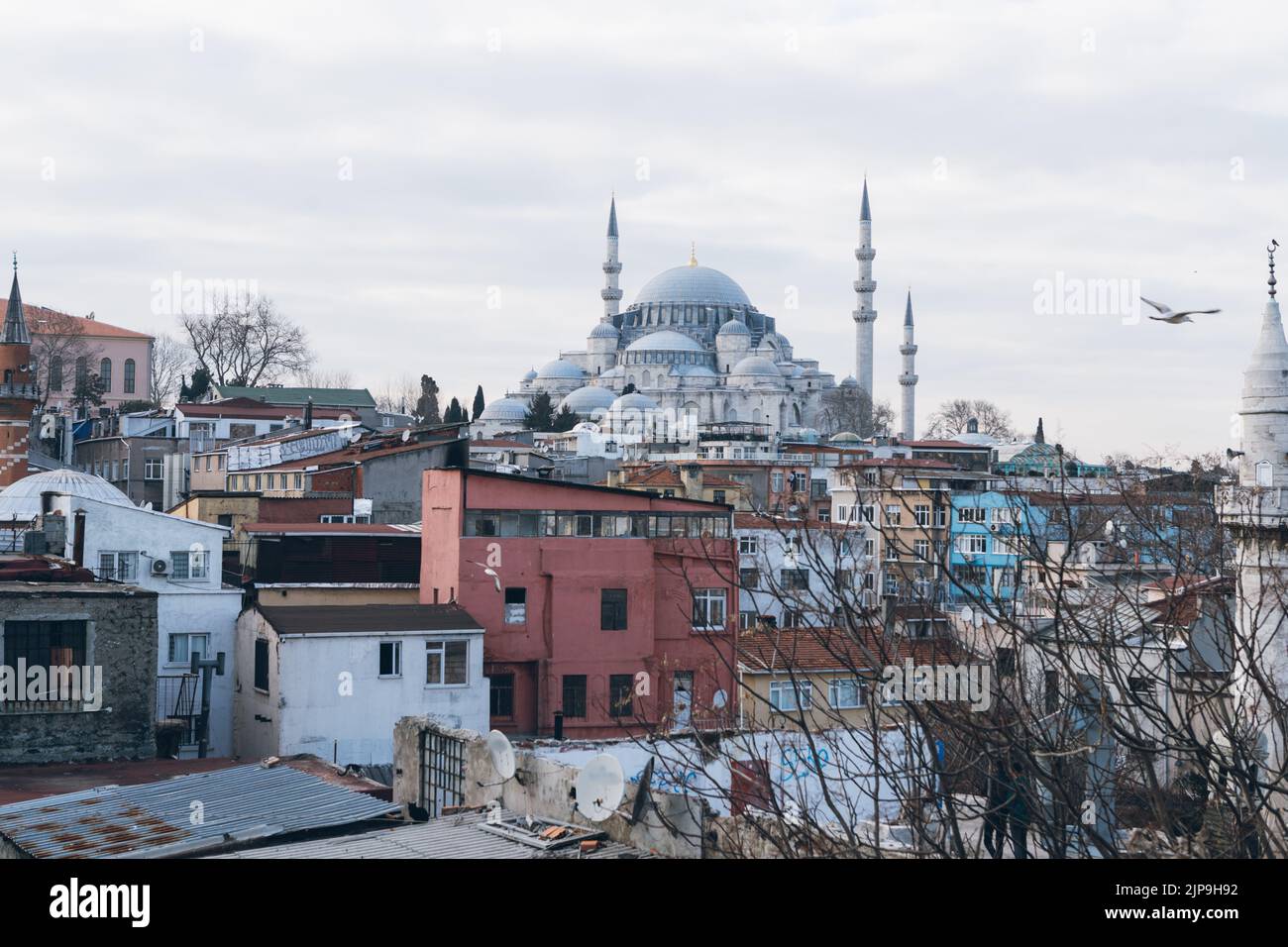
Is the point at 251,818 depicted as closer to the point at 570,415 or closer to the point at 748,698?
the point at 748,698

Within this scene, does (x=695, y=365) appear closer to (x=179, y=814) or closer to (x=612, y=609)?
(x=612, y=609)

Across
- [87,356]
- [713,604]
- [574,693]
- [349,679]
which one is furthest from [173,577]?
[87,356]

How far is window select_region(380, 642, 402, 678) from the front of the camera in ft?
52.1

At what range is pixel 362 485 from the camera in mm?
25766

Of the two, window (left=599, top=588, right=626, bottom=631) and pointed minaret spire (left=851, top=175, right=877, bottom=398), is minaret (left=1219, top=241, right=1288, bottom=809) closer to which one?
window (left=599, top=588, right=626, bottom=631)

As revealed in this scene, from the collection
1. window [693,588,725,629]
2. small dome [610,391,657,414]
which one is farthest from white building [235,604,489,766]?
small dome [610,391,657,414]

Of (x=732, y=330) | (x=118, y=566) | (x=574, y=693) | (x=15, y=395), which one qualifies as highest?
(x=732, y=330)

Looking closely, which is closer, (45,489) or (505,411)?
(45,489)

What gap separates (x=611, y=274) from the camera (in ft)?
312

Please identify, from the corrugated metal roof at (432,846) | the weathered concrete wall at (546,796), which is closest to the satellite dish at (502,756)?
the weathered concrete wall at (546,796)

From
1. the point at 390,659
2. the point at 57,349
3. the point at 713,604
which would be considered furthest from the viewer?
the point at 57,349

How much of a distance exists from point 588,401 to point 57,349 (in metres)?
32.7
